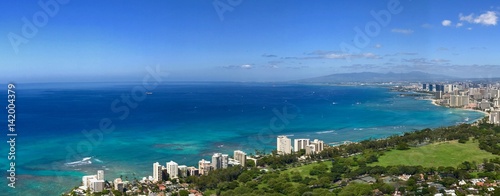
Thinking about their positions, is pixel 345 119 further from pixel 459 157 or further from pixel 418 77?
pixel 418 77

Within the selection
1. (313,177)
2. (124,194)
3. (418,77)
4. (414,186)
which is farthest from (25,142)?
(418,77)

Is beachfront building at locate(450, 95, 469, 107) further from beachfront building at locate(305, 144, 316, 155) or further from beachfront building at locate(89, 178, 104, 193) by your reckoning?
beachfront building at locate(89, 178, 104, 193)

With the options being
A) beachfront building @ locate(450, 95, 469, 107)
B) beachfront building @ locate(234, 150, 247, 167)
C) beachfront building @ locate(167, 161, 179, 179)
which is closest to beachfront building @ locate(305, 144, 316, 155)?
beachfront building @ locate(234, 150, 247, 167)

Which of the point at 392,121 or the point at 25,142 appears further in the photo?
the point at 392,121

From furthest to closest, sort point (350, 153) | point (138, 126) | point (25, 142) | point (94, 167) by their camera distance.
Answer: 1. point (138, 126)
2. point (25, 142)
3. point (350, 153)
4. point (94, 167)

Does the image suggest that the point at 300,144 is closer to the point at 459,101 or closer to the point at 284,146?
the point at 284,146

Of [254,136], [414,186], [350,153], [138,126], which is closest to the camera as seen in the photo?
[414,186]

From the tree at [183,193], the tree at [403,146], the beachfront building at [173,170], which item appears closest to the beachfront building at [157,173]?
the beachfront building at [173,170]

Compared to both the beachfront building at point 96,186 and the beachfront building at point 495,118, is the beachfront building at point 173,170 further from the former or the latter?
the beachfront building at point 495,118

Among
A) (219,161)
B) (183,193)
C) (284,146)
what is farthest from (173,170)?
(284,146)
